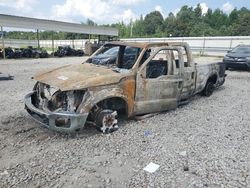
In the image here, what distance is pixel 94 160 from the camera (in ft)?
13.3

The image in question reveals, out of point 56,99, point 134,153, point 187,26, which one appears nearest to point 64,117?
point 56,99

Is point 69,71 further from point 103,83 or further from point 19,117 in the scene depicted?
point 19,117

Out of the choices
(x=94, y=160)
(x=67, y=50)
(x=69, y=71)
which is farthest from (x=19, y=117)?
(x=67, y=50)

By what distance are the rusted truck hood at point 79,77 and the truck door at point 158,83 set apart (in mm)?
640

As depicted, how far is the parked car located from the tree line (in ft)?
125

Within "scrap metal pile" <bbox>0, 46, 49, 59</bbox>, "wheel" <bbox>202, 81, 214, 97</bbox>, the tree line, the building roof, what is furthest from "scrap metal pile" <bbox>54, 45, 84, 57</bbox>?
"wheel" <bbox>202, 81, 214, 97</bbox>

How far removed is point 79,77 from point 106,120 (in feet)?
3.10

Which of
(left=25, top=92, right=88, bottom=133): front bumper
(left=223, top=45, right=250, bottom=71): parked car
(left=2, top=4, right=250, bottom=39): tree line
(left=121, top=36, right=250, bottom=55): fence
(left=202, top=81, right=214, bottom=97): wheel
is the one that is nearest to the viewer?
(left=25, top=92, right=88, bottom=133): front bumper

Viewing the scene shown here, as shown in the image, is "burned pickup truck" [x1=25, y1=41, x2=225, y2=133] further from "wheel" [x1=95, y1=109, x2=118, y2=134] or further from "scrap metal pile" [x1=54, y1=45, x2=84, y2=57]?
"scrap metal pile" [x1=54, y1=45, x2=84, y2=57]

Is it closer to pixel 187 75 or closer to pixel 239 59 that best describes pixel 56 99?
pixel 187 75

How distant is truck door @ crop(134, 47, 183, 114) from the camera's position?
5602 millimetres

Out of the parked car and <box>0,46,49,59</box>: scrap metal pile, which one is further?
<box>0,46,49,59</box>: scrap metal pile

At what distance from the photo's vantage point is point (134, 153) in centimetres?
430

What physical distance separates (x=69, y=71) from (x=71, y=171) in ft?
7.61
